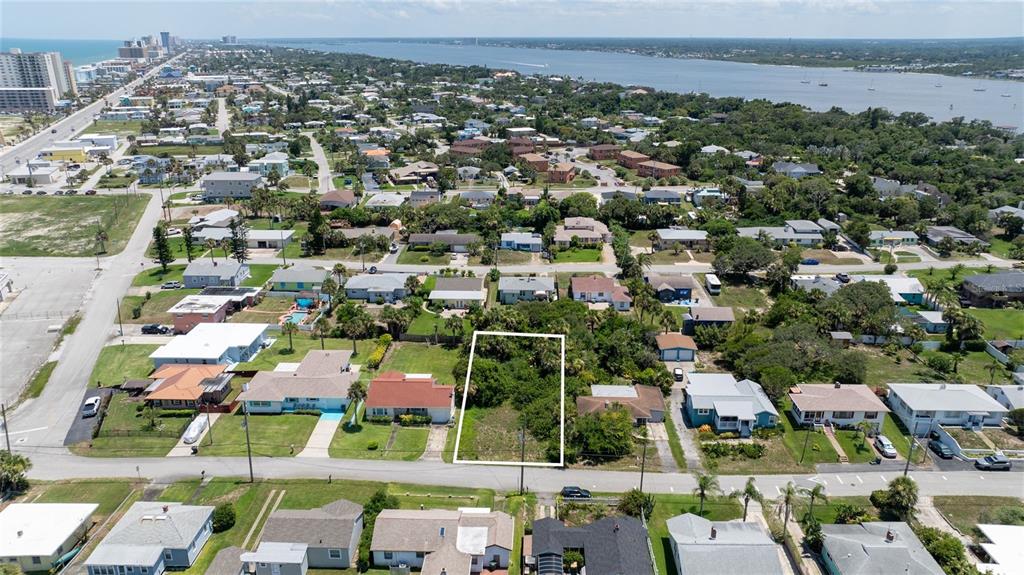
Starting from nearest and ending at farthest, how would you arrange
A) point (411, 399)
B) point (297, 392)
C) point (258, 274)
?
point (411, 399)
point (297, 392)
point (258, 274)

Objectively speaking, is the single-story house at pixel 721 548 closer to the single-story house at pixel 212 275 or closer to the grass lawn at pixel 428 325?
the grass lawn at pixel 428 325

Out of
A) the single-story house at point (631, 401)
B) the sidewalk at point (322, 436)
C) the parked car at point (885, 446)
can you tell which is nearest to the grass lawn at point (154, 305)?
the sidewalk at point (322, 436)

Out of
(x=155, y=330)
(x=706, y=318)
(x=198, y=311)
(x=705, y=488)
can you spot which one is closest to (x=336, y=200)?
(x=198, y=311)

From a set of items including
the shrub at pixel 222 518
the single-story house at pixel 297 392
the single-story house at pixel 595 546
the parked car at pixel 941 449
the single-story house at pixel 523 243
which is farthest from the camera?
the single-story house at pixel 523 243

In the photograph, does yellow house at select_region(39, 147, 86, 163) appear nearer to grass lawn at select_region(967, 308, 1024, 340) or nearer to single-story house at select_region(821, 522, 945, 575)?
single-story house at select_region(821, 522, 945, 575)

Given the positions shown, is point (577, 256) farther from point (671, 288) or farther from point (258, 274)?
point (258, 274)

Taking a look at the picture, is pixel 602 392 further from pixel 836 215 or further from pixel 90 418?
pixel 836 215
